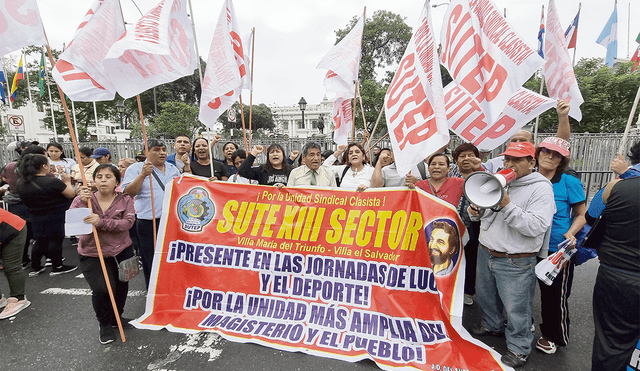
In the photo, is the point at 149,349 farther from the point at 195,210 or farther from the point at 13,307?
the point at 13,307

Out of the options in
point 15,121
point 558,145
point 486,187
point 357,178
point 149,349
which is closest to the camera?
point 486,187

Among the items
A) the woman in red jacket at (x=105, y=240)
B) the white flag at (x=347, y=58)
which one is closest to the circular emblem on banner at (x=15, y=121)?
the woman in red jacket at (x=105, y=240)

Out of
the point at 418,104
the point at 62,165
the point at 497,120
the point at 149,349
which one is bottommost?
Result: the point at 149,349

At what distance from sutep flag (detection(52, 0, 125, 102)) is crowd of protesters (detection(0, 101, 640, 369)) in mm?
755

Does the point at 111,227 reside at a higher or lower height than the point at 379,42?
Answer: lower

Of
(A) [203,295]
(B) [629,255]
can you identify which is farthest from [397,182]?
(A) [203,295]

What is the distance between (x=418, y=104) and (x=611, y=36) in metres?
5.28

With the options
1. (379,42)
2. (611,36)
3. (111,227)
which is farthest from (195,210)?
(379,42)

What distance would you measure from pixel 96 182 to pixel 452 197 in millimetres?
3622

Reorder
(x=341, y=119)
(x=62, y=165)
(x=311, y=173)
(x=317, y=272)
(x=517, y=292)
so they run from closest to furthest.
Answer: (x=517, y=292)
(x=317, y=272)
(x=311, y=173)
(x=341, y=119)
(x=62, y=165)

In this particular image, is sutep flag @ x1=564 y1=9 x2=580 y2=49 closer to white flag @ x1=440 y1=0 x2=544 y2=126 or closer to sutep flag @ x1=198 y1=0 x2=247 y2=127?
white flag @ x1=440 y1=0 x2=544 y2=126

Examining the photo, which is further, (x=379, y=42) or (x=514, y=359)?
(x=379, y=42)

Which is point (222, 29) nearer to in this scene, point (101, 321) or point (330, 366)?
point (101, 321)

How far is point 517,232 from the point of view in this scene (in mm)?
2520
